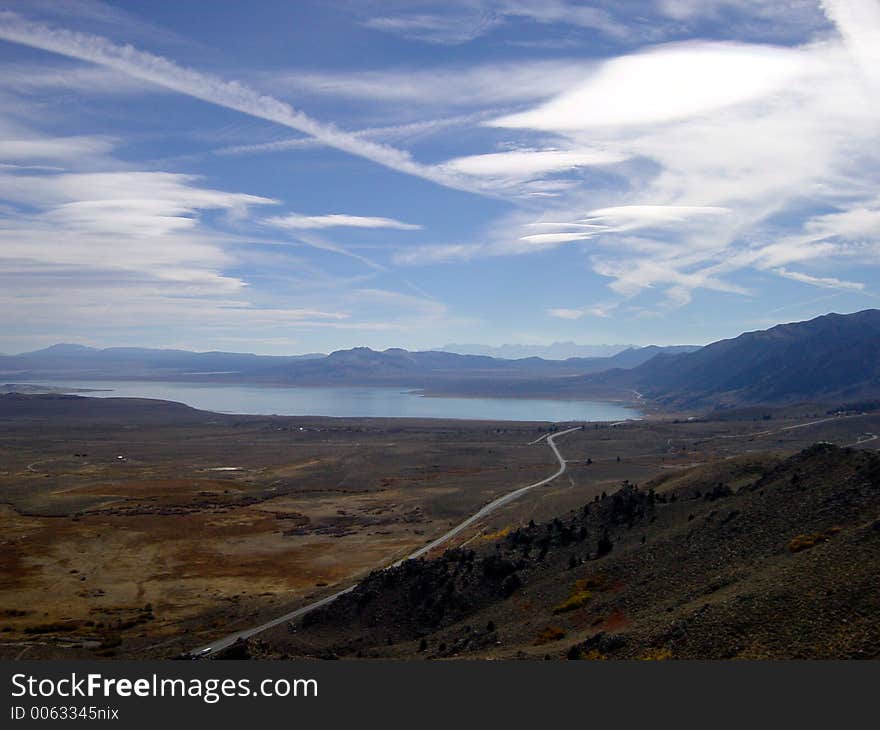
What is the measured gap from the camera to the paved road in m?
29.8

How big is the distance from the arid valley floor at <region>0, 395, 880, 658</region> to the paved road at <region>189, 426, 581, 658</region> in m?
1.17

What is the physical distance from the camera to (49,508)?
72.8m

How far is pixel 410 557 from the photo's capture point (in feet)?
162

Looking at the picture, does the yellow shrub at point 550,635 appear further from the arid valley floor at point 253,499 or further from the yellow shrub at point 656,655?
the yellow shrub at point 656,655

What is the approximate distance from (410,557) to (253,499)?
3565 cm

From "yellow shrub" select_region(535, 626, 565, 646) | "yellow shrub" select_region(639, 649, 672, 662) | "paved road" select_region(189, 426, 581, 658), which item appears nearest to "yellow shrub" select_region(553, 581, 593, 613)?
"yellow shrub" select_region(535, 626, 565, 646)

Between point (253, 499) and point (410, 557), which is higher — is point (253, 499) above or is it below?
above

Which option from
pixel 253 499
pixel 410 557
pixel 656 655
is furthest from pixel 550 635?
pixel 253 499

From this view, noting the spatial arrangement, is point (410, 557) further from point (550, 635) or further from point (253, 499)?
point (253, 499)

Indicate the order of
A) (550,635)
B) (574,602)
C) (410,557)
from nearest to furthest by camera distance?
(550,635)
(574,602)
(410,557)

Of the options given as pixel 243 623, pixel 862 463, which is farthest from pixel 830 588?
pixel 243 623

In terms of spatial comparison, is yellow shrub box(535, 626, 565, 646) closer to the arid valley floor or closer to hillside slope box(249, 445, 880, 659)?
hillside slope box(249, 445, 880, 659)

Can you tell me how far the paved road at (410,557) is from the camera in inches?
1175

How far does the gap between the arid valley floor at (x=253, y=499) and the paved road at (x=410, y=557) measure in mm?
1173
